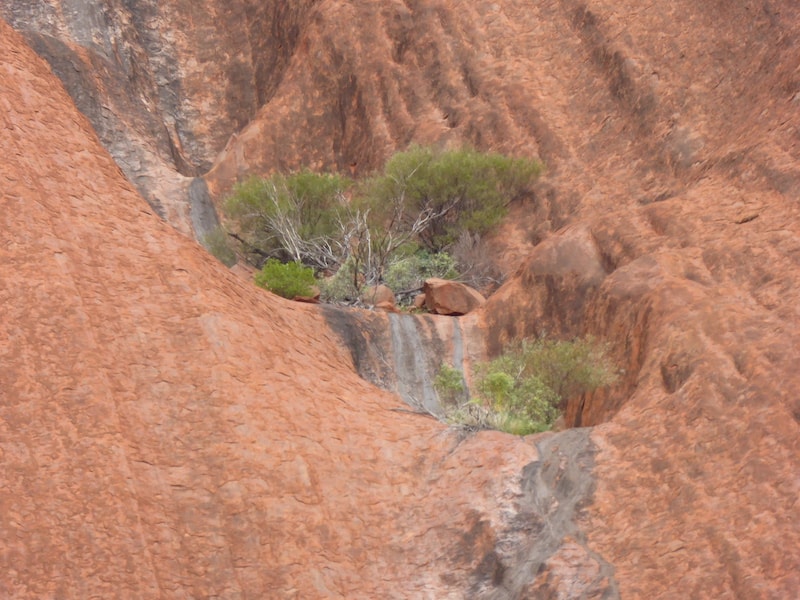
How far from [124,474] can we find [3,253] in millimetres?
2756

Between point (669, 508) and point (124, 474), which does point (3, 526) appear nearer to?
point (124, 474)

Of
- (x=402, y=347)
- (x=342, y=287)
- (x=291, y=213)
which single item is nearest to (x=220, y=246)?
(x=291, y=213)

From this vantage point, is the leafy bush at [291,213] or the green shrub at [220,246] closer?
the leafy bush at [291,213]

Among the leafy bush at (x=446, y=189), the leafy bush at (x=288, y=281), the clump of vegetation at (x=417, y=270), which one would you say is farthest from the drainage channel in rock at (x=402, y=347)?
the leafy bush at (x=446, y=189)

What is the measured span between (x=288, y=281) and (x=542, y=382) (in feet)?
20.7

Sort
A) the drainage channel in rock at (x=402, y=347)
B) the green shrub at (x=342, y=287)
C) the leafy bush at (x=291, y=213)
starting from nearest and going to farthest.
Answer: the drainage channel in rock at (x=402, y=347) < the green shrub at (x=342, y=287) < the leafy bush at (x=291, y=213)

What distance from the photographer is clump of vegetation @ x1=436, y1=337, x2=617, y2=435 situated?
13664 mm

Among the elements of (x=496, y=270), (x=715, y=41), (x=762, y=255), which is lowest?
(x=496, y=270)

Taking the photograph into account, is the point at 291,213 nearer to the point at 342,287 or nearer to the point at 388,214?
the point at 388,214

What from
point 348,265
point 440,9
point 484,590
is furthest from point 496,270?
point 484,590

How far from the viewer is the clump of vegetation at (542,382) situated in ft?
44.8

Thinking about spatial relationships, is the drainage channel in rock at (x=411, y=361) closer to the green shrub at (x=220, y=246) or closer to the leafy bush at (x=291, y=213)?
the leafy bush at (x=291, y=213)

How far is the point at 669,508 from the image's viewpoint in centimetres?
974

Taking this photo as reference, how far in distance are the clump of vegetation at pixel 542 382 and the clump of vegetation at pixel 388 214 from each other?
21.3 ft
